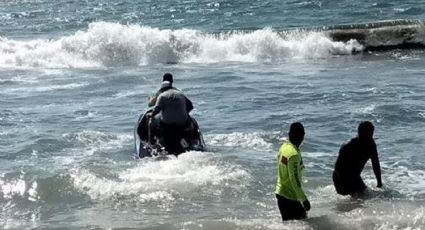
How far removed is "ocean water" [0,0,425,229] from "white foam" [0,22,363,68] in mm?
68

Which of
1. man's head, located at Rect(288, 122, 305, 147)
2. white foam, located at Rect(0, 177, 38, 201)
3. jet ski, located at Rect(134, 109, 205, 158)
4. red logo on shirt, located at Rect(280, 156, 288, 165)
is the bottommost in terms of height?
white foam, located at Rect(0, 177, 38, 201)

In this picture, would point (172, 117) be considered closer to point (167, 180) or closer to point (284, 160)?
point (167, 180)

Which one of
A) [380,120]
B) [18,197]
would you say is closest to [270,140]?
[380,120]

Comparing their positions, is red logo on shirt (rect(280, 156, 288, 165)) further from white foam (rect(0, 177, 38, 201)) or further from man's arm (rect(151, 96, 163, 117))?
man's arm (rect(151, 96, 163, 117))

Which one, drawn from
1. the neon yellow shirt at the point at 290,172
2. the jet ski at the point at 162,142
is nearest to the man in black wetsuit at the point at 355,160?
the neon yellow shirt at the point at 290,172

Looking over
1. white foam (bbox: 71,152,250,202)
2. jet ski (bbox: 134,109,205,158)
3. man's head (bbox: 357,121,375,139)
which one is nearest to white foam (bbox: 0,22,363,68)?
jet ski (bbox: 134,109,205,158)

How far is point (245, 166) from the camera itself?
13047mm

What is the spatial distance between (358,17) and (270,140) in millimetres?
20596

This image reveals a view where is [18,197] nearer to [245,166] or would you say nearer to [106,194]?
[106,194]

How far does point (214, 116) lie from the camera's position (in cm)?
1762

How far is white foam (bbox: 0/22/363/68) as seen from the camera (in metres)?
29.5

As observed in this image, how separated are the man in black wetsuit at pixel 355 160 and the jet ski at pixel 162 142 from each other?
402 cm

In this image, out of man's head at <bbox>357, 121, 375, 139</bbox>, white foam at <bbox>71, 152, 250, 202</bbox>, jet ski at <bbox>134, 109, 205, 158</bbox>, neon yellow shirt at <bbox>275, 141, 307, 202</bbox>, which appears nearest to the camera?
neon yellow shirt at <bbox>275, 141, 307, 202</bbox>

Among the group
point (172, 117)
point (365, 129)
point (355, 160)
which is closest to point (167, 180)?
point (172, 117)
